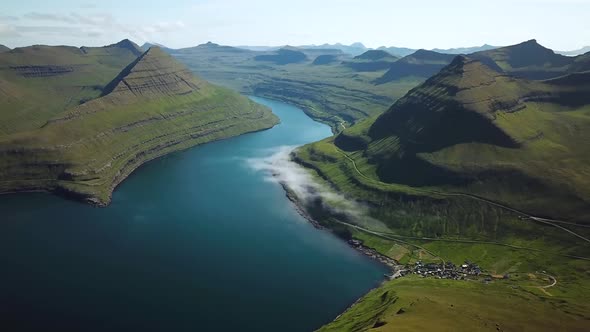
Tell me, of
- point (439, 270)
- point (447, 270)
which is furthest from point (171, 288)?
point (447, 270)

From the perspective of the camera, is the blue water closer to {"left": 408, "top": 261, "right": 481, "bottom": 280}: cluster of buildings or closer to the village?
the village

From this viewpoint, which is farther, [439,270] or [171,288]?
[439,270]

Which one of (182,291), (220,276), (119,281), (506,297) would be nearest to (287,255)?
(220,276)

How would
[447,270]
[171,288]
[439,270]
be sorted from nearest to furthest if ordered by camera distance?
[171,288], [447,270], [439,270]

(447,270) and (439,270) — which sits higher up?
(447,270)

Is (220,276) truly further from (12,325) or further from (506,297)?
(506,297)

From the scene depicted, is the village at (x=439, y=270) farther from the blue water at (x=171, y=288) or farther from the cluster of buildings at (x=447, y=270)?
the blue water at (x=171, y=288)

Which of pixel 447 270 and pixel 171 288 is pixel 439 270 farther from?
pixel 171 288

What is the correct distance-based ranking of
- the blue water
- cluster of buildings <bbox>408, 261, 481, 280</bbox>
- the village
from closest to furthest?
1. the blue water
2. the village
3. cluster of buildings <bbox>408, 261, 481, 280</bbox>

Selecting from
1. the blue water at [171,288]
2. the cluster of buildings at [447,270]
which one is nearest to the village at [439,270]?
the cluster of buildings at [447,270]

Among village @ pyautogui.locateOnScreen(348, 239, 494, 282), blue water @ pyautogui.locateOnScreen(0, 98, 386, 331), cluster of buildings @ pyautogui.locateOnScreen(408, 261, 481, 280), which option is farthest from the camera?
cluster of buildings @ pyautogui.locateOnScreen(408, 261, 481, 280)

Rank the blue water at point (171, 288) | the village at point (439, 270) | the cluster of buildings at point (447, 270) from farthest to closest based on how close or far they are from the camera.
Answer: the cluster of buildings at point (447, 270) → the village at point (439, 270) → the blue water at point (171, 288)

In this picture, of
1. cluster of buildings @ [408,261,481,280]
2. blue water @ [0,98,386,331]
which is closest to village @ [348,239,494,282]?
cluster of buildings @ [408,261,481,280]
